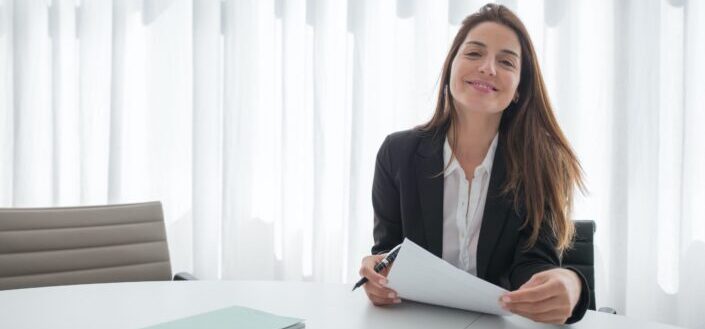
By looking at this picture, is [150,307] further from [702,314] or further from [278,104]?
[702,314]

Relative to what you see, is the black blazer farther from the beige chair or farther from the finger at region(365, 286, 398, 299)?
the beige chair

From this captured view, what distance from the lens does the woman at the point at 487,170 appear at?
1.42 metres

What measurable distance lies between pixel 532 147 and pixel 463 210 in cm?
25

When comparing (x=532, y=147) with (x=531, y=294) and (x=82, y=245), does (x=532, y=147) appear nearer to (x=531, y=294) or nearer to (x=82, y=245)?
(x=531, y=294)

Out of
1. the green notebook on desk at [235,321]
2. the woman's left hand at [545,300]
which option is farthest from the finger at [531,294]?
the green notebook on desk at [235,321]

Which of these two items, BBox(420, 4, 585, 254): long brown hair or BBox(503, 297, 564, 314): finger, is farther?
BBox(420, 4, 585, 254): long brown hair

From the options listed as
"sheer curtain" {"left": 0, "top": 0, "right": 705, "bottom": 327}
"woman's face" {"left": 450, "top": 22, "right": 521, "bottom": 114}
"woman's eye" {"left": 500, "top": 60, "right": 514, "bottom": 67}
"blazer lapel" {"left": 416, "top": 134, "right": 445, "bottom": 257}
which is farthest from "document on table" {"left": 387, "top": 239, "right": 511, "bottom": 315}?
"sheer curtain" {"left": 0, "top": 0, "right": 705, "bottom": 327}

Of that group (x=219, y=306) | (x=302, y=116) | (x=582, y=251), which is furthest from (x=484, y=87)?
(x=302, y=116)

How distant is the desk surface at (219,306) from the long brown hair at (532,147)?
310 mm

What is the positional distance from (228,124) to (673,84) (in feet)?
7.35

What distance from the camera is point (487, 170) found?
152 cm

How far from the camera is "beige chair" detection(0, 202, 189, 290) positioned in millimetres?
1706

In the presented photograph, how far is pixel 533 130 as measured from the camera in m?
1.52

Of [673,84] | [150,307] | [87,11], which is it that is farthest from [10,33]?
[673,84]
